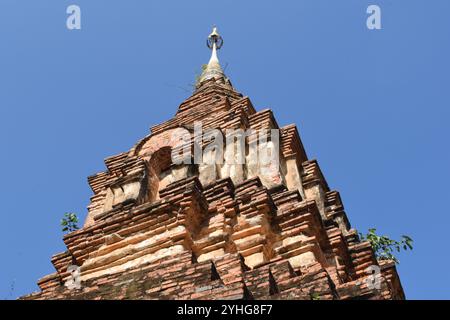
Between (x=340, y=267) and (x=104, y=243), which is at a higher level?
(x=104, y=243)

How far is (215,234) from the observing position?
803 centimetres

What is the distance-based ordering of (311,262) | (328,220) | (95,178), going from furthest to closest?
(95,178)
(328,220)
(311,262)

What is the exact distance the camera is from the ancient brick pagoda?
5992 mm

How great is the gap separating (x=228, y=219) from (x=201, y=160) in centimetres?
225

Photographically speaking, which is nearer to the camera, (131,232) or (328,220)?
(131,232)

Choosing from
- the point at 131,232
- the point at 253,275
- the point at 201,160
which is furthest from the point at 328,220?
the point at 253,275

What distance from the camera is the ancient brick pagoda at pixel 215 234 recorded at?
599 centimetres

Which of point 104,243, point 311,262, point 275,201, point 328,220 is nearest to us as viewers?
point 311,262

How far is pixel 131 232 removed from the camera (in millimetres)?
8258

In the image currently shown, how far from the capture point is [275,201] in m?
8.98
